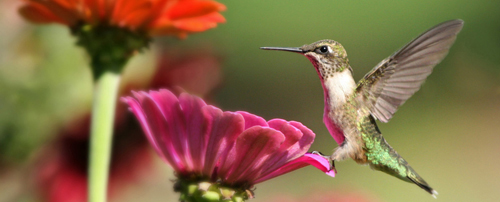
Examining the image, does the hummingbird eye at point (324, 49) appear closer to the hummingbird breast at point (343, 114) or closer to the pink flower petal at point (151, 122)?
the hummingbird breast at point (343, 114)

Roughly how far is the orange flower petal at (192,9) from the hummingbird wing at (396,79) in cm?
21

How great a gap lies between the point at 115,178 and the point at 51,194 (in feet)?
0.36

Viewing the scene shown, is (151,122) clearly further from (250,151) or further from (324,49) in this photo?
(324,49)

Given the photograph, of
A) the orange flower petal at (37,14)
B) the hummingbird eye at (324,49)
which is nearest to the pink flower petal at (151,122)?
the orange flower petal at (37,14)

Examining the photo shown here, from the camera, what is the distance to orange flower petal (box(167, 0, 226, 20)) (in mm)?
427

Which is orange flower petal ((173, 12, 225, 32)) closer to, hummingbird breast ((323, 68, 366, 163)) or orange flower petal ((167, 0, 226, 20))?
orange flower petal ((167, 0, 226, 20))

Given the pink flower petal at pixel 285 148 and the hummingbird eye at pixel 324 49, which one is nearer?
the pink flower petal at pixel 285 148

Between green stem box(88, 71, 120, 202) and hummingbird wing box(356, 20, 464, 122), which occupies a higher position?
green stem box(88, 71, 120, 202)

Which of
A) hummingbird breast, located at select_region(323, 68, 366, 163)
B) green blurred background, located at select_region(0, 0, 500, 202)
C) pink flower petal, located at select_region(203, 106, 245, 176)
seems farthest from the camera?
green blurred background, located at select_region(0, 0, 500, 202)

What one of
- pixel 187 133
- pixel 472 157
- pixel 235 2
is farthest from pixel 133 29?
pixel 235 2

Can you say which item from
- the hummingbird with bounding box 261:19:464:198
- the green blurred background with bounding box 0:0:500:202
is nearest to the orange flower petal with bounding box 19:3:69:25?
the hummingbird with bounding box 261:19:464:198

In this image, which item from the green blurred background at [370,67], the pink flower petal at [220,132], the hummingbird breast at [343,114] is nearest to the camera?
the pink flower petal at [220,132]

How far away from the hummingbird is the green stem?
0.18 meters

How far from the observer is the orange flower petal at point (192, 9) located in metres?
0.43
